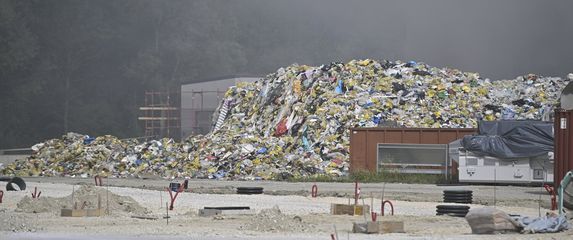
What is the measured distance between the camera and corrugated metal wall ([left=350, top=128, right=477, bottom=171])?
118ft

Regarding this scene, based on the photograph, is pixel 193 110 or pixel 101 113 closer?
pixel 193 110

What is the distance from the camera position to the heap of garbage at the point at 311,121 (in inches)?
1548

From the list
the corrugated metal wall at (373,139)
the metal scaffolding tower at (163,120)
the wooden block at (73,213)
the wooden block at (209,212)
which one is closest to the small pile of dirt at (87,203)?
the wooden block at (73,213)

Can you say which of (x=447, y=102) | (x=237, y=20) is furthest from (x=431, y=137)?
(x=237, y=20)

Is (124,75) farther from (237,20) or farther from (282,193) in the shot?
(282,193)

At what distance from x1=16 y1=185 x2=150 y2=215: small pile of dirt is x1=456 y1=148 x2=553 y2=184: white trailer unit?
12199 millimetres

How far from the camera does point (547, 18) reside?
7981 centimetres

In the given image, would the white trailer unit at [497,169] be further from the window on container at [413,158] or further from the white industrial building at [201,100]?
the white industrial building at [201,100]

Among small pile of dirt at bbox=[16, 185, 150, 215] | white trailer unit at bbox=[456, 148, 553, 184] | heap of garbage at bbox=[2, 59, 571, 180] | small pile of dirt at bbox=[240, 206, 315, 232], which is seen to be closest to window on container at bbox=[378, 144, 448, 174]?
heap of garbage at bbox=[2, 59, 571, 180]

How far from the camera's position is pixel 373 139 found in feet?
120

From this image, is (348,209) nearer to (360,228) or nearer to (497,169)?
(360,228)

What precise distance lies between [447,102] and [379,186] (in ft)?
36.8

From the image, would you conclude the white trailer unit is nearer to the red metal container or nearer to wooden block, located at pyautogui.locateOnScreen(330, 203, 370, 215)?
the red metal container

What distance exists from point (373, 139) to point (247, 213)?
16.2 m
